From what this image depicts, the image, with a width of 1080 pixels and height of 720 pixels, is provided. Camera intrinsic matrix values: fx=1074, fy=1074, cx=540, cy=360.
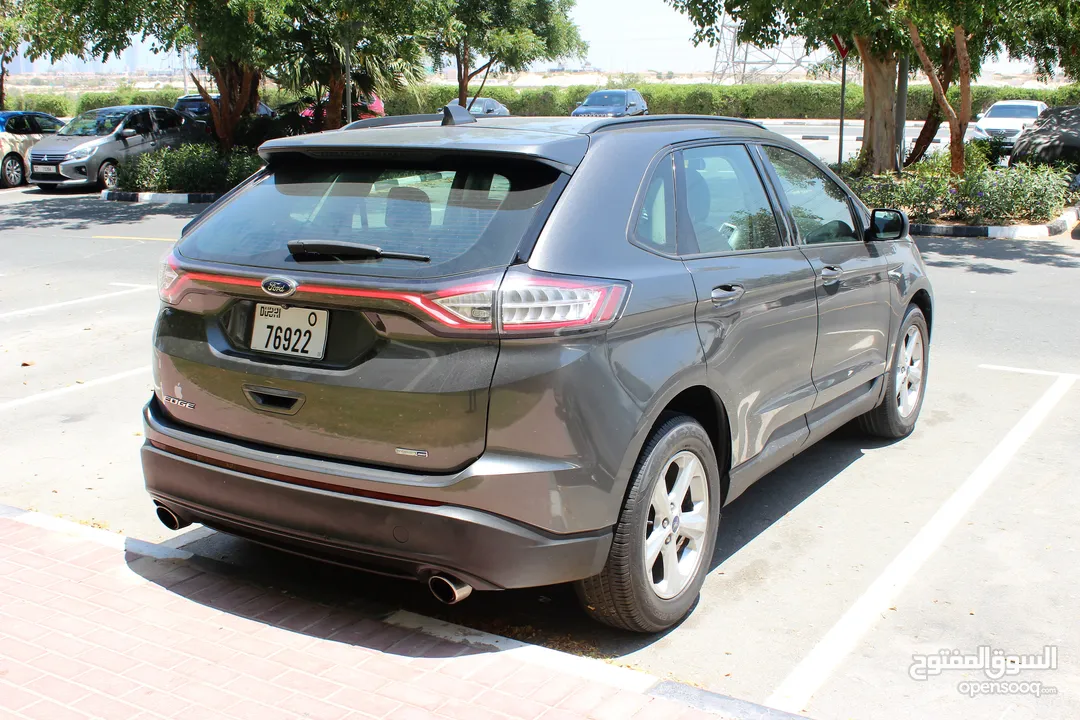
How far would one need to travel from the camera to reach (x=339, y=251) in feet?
11.8

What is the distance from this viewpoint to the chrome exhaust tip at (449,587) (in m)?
3.48

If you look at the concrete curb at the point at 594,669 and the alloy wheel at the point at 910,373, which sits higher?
the alloy wheel at the point at 910,373

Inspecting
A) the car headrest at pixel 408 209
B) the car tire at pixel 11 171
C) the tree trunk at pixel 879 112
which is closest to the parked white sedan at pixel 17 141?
the car tire at pixel 11 171

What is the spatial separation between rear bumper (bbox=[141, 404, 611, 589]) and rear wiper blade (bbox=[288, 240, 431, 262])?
0.76 m

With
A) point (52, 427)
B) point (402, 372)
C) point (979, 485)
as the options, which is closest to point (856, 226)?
point (979, 485)

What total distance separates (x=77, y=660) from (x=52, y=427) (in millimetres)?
3363

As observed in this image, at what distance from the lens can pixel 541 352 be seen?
11.0 feet

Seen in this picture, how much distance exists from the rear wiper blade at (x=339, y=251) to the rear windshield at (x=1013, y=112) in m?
34.5

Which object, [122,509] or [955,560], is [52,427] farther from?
[955,560]

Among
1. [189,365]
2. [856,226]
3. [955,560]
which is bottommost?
[955,560]

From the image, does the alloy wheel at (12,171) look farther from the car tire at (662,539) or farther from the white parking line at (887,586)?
the car tire at (662,539)

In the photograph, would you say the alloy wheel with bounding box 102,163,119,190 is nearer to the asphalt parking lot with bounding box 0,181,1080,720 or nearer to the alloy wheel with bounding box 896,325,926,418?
the asphalt parking lot with bounding box 0,181,1080,720

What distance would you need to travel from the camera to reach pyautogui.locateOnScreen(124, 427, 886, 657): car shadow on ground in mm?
3975

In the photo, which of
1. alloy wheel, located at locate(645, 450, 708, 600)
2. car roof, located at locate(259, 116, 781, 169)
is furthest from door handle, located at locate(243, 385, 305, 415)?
alloy wheel, located at locate(645, 450, 708, 600)
